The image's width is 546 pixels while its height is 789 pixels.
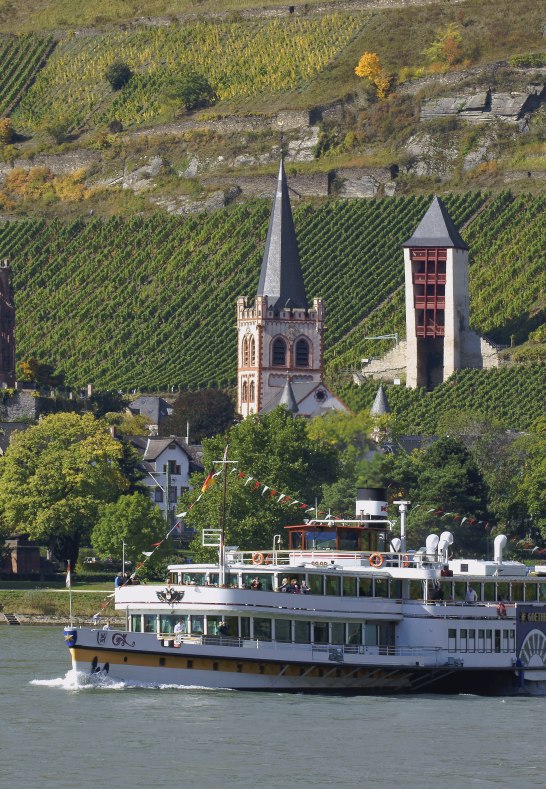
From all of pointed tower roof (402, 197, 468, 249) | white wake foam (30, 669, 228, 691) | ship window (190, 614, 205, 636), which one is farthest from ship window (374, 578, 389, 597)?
pointed tower roof (402, 197, 468, 249)

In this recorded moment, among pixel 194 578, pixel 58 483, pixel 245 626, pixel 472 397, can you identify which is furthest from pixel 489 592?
pixel 472 397

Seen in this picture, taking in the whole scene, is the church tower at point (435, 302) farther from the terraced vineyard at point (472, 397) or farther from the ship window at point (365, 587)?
the ship window at point (365, 587)

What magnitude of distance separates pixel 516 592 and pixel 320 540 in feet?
20.7

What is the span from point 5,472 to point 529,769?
2437 inches

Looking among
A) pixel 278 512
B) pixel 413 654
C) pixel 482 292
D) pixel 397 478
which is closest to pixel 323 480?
pixel 397 478

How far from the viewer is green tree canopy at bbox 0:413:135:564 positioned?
390ft

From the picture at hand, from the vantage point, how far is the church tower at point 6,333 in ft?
538

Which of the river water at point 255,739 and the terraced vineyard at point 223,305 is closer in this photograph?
the river water at point 255,739

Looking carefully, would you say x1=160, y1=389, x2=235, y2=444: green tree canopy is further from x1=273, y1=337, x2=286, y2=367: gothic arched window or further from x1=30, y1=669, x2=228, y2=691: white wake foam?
x1=30, y1=669, x2=228, y2=691: white wake foam

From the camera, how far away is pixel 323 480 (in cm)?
12394

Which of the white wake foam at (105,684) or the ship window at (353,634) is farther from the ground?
the ship window at (353,634)

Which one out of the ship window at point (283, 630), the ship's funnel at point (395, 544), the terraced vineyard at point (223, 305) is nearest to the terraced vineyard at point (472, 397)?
the terraced vineyard at point (223, 305)

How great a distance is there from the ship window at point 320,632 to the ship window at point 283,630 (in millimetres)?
894

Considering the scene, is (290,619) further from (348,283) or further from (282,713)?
(348,283)
